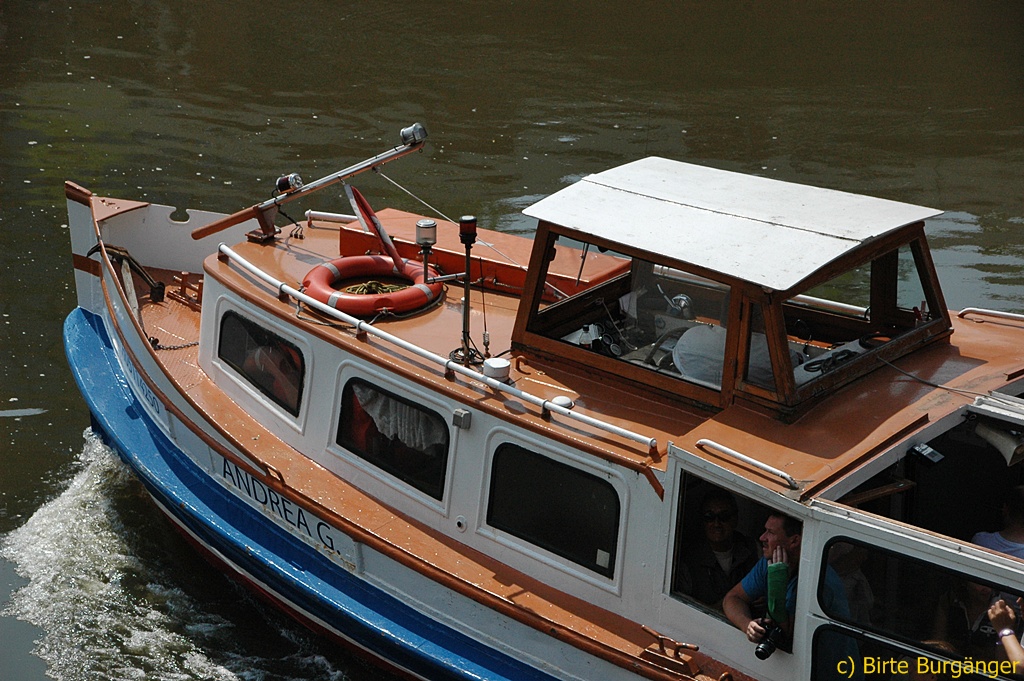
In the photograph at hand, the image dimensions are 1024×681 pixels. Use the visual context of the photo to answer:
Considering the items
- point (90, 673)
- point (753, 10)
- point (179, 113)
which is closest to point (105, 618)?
point (90, 673)

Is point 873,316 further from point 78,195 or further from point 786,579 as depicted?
point 78,195

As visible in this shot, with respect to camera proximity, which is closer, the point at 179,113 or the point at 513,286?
the point at 513,286

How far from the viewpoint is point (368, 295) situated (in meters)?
7.11

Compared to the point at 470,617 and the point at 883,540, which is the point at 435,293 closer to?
the point at 470,617

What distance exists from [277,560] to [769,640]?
129 inches

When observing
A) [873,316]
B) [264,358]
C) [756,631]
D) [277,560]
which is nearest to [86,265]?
[264,358]

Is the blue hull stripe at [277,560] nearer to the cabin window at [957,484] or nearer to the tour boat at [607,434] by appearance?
the tour boat at [607,434]

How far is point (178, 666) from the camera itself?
7.32m

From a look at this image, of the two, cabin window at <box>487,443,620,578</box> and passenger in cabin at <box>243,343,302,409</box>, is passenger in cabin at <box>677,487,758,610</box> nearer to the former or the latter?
cabin window at <box>487,443,620,578</box>

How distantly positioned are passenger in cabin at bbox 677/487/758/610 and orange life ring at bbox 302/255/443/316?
100 inches

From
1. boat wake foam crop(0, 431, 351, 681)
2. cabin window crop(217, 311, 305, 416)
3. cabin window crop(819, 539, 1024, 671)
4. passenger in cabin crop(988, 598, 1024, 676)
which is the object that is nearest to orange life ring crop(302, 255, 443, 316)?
cabin window crop(217, 311, 305, 416)

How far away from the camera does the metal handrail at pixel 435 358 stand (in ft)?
18.1

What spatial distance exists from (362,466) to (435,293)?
4.34 ft

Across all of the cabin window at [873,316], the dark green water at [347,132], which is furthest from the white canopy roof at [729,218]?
the dark green water at [347,132]
